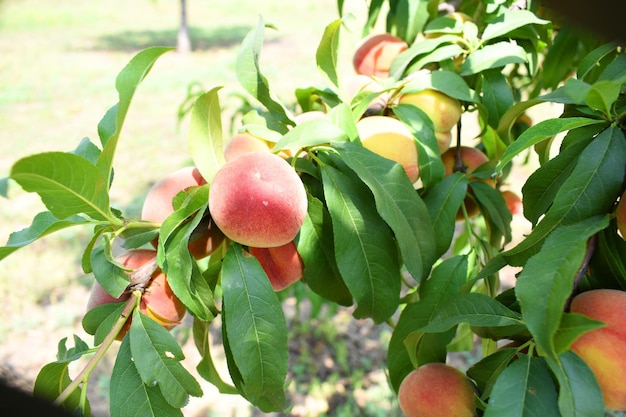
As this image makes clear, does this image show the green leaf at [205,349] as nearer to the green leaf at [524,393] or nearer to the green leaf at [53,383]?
the green leaf at [53,383]

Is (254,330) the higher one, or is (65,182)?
(65,182)

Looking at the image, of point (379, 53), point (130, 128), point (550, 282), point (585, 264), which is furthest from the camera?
point (130, 128)

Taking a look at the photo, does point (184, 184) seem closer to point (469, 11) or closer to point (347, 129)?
point (347, 129)

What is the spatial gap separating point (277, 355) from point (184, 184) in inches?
8.8

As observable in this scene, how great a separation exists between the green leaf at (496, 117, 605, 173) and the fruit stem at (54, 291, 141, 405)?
36 cm

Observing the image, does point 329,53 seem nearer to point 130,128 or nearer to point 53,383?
point 53,383

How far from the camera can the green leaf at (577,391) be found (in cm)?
39

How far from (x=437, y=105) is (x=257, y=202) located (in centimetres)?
30

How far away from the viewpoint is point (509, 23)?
676 mm

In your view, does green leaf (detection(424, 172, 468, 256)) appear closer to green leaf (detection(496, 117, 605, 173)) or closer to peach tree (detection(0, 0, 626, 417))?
peach tree (detection(0, 0, 626, 417))

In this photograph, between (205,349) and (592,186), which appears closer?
(592,186)

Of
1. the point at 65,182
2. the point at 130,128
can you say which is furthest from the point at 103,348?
the point at 130,128

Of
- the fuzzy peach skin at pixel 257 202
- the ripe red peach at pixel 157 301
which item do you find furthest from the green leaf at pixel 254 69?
the ripe red peach at pixel 157 301

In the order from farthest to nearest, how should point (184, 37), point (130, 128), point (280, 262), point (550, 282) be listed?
point (184, 37) → point (130, 128) → point (280, 262) → point (550, 282)
